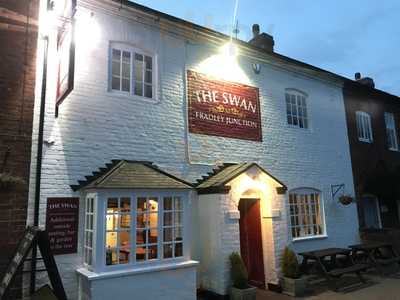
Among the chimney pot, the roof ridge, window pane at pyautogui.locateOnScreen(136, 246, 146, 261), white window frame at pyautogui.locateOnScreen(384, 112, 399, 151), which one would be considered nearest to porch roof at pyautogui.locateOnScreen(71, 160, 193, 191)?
window pane at pyautogui.locateOnScreen(136, 246, 146, 261)

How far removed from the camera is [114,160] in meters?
6.65

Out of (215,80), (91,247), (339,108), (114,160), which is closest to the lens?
(91,247)

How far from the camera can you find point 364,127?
42.0 ft

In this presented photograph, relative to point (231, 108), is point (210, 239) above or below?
below

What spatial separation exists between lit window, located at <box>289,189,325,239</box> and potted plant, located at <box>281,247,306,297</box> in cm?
191

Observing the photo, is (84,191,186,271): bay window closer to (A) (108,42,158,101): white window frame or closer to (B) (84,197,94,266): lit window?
(B) (84,197,94,266): lit window

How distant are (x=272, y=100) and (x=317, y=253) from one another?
435cm

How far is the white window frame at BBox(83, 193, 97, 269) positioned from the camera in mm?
5633

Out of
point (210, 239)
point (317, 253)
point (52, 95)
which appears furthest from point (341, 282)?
point (52, 95)

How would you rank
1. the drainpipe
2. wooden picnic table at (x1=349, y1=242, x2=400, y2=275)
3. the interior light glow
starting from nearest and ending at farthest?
the drainpipe → the interior light glow → wooden picnic table at (x1=349, y1=242, x2=400, y2=275)

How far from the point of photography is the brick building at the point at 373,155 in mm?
11992

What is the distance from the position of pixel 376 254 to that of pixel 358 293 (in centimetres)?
430

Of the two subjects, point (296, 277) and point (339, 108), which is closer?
point (296, 277)

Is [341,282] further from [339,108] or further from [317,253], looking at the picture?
[339,108]
